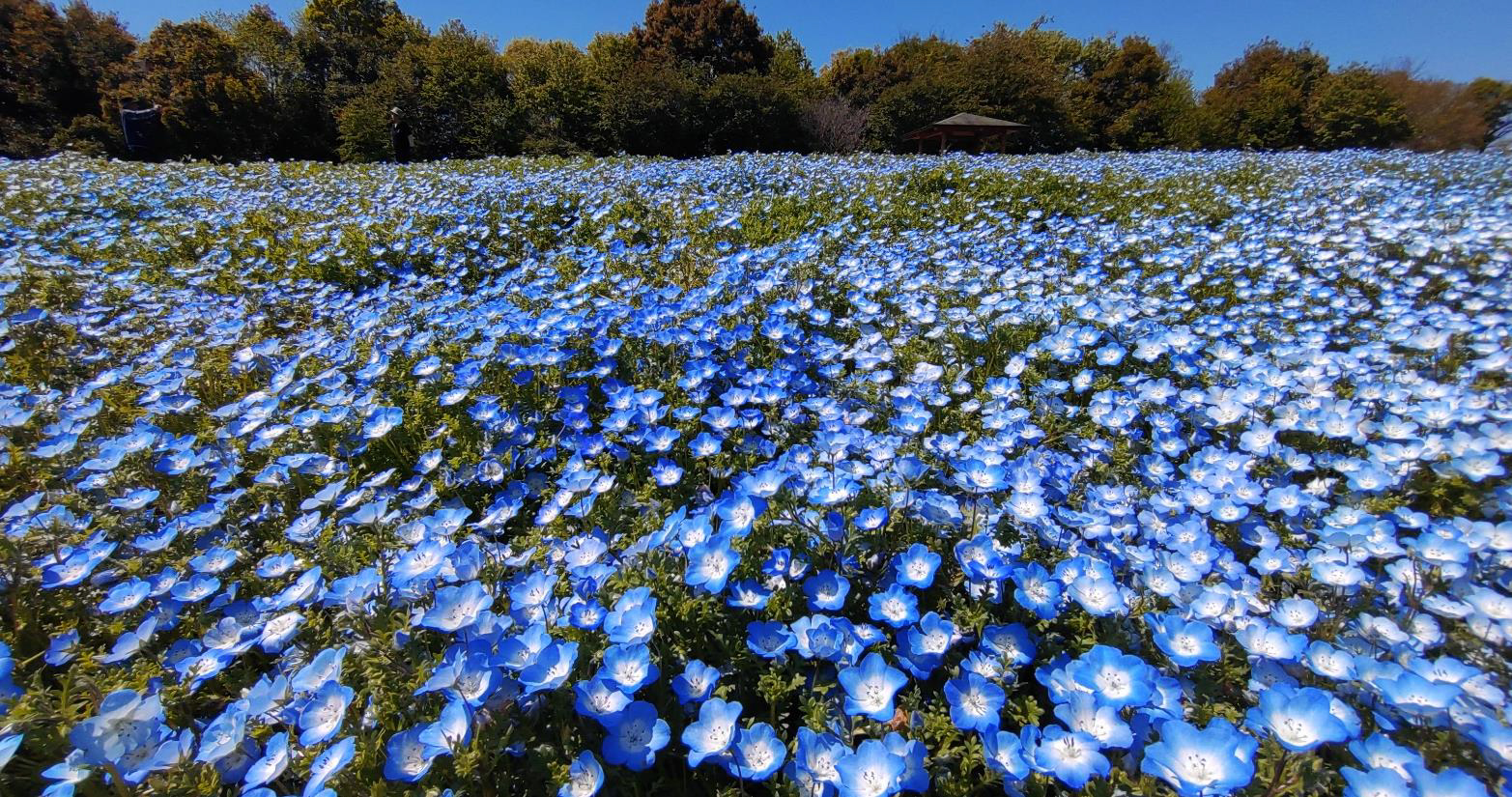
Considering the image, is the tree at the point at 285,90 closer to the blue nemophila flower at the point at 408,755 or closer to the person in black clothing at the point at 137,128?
the person in black clothing at the point at 137,128

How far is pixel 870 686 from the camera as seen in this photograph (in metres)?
1.32

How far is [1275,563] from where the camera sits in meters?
1.77

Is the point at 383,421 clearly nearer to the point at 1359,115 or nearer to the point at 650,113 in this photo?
the point at 650,113

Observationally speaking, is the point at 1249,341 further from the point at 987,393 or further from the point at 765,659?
the point at 765,659

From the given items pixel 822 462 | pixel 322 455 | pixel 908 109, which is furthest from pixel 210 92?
pixel 822 462

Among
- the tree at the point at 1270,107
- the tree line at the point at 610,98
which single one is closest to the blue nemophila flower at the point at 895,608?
the tree line at the point at 610,98

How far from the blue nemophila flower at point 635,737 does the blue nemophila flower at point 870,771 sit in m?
0.33

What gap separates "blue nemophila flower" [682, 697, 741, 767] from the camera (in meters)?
1.23

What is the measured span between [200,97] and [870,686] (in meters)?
31.8

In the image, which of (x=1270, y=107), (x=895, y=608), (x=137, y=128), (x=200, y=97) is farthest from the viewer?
(x=1270, y=107)

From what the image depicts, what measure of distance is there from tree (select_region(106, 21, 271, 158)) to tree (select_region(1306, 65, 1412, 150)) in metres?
38.7

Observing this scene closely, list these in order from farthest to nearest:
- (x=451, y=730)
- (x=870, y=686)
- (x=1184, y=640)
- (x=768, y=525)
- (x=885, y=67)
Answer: (x=885, y=67)
(x=768, y=525)
(x=1184, y=640)
(x=870, y=686)
(x=451, y=730)

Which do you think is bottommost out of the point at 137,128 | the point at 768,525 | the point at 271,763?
the point at 271,763

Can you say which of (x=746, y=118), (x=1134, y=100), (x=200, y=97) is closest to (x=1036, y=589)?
(x=746, y=118)
